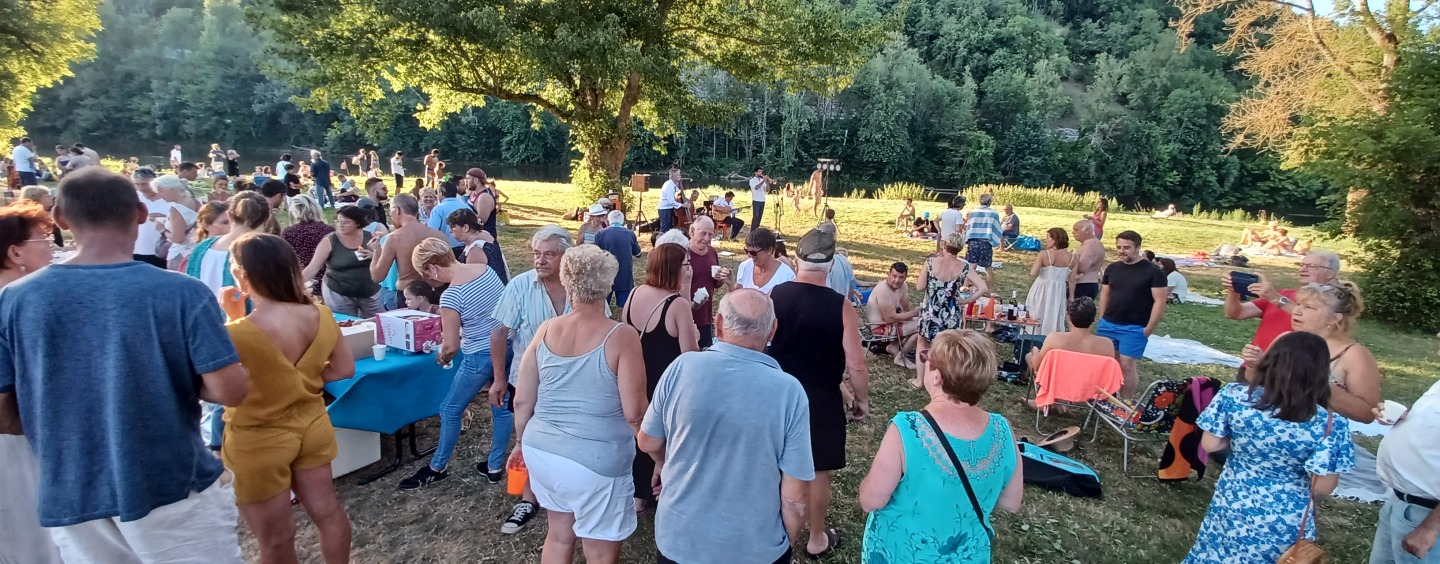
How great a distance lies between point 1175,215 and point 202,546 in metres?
27.3

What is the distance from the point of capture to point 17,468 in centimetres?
211

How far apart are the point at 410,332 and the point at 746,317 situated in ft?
8.53

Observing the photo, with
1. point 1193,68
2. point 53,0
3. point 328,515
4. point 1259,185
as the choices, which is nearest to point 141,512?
point 328,515

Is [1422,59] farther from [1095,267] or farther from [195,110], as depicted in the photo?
[195,110]

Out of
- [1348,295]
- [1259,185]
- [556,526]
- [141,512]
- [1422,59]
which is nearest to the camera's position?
[141,512]

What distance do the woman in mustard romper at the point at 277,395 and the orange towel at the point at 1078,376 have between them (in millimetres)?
4317

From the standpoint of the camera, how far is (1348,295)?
3188 millimetres

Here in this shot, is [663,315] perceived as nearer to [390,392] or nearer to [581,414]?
[581,414]

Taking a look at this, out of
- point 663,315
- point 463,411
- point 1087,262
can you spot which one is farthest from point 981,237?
point 463,411

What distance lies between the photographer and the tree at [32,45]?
16.9 m

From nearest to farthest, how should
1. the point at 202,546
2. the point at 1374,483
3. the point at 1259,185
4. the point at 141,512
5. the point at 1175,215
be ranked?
the point at 141,512 → the point at 202,546 → the point at 1374,483 → the point at 1175,215 → the point at 1259,185

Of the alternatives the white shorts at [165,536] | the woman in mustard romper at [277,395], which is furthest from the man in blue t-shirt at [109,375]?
the woman in mustard romper at [277,395]

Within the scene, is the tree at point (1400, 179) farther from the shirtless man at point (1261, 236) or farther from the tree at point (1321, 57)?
the shirtless man at point (1261, 236)

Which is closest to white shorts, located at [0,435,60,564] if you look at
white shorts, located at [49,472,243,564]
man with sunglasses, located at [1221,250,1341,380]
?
white shorts, located at [49,472,243,564]
